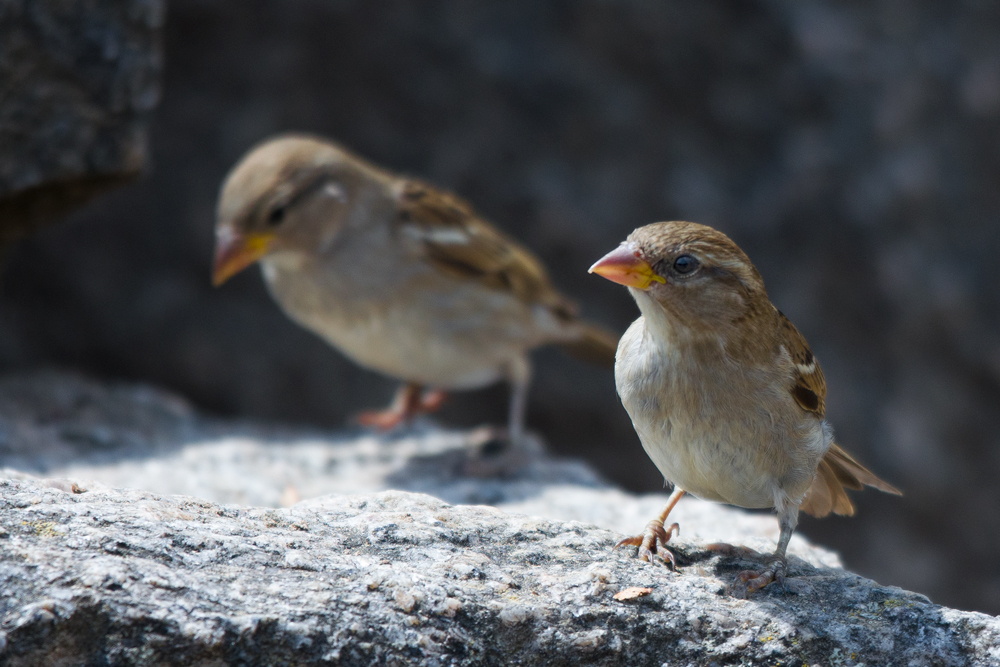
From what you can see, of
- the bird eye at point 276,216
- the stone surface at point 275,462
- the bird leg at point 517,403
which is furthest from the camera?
the bird leg at point 517,403

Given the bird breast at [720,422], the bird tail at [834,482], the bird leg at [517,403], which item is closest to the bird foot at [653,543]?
the bird breast at [720,422]

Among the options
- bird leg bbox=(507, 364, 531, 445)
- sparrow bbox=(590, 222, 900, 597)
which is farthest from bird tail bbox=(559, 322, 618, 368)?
sparrow bbox=(590, 222, 900, 597)

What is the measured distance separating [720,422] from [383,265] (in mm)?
2474

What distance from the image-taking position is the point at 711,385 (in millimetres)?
2652

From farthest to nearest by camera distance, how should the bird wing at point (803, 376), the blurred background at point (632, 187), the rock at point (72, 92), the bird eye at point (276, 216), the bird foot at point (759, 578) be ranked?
the blurred background at point (632, 187) < the bird eye at point (276, 216) < the rock at point (72, 92) < the bird wing at point (803, 376) < the bird foot at point (759, 578)

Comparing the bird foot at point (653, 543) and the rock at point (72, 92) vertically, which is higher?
the rock at point (72, 92)

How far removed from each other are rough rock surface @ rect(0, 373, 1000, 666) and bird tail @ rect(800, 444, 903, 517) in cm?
15

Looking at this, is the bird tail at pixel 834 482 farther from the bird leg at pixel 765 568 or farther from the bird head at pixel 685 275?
the bird head at pixel 685 275

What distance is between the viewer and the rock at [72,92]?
3.48 m

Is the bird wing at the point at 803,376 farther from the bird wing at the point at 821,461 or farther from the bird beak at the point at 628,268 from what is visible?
the bird beak at the point at 628,268

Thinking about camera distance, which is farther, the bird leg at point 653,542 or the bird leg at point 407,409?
the bird leg at point 407,409

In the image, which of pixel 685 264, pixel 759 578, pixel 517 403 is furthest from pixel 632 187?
pixel 759 578

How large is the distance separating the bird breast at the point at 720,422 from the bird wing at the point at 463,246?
222cm

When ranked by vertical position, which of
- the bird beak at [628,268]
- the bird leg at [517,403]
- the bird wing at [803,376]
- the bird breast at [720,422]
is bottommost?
the bird leg at [517,403]
